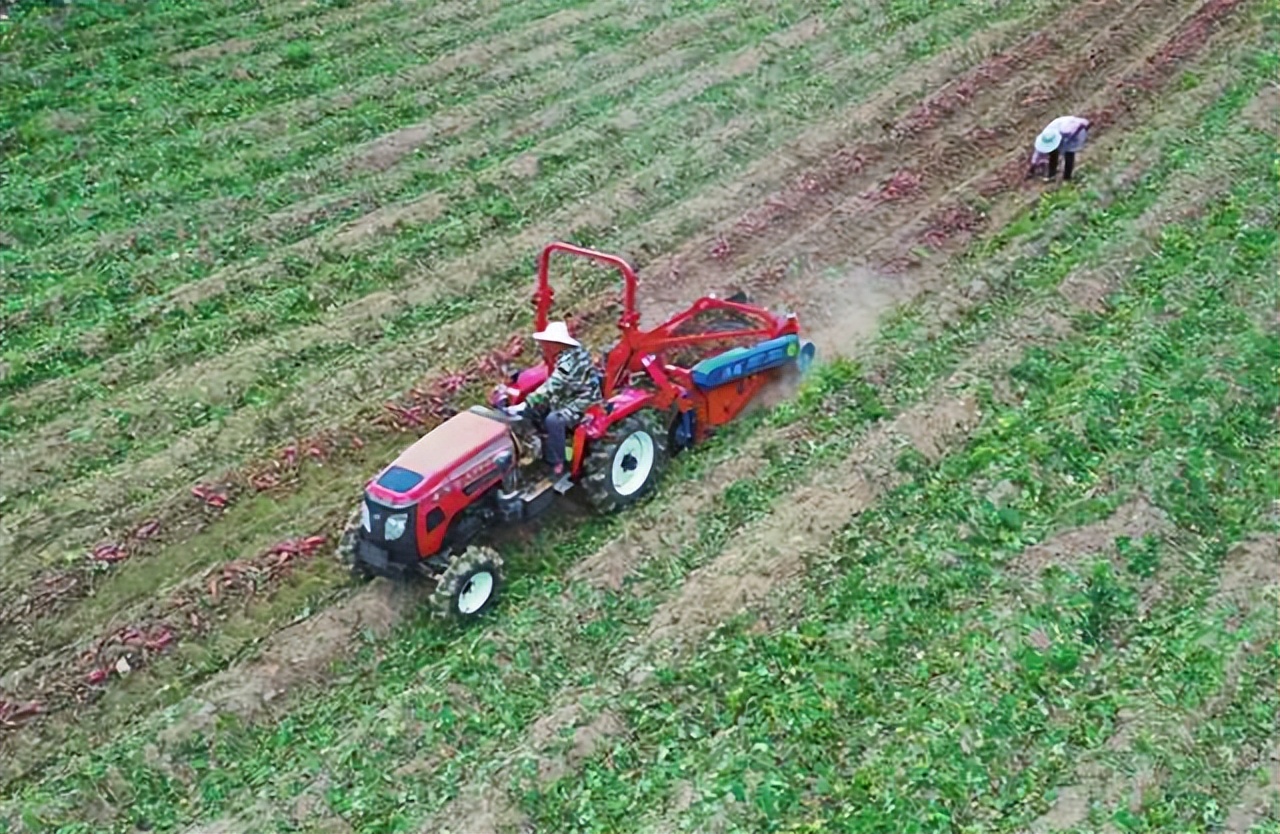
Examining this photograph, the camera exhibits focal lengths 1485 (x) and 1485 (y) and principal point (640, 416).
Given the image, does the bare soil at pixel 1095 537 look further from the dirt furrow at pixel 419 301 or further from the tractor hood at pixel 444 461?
the dirt furrow at pixel 419 301

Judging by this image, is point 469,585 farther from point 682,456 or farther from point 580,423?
point 682,456

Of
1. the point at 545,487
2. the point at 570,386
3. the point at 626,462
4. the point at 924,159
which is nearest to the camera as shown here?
the point at 545,487

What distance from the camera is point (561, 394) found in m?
11.2

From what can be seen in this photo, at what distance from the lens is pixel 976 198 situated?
1658 cm

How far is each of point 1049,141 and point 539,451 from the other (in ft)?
26.9

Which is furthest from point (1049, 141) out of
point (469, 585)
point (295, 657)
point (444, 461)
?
point (295, 657)

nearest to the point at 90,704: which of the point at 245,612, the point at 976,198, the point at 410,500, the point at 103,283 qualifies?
the point at 245,612

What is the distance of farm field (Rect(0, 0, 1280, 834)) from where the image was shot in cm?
918

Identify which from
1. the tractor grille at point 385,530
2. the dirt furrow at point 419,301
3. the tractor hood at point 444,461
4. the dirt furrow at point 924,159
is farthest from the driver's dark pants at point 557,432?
the dirt furrow at point 924,159

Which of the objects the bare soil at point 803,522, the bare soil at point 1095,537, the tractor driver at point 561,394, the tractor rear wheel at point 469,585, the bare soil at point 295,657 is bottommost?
the bare soil at point 1095,537

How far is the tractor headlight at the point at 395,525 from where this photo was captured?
33.3 ft

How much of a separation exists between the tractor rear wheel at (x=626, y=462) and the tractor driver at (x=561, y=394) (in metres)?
0.26

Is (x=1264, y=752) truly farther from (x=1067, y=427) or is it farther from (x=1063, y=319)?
(x=1063, y=319)

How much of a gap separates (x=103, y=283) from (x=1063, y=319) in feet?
31.1
